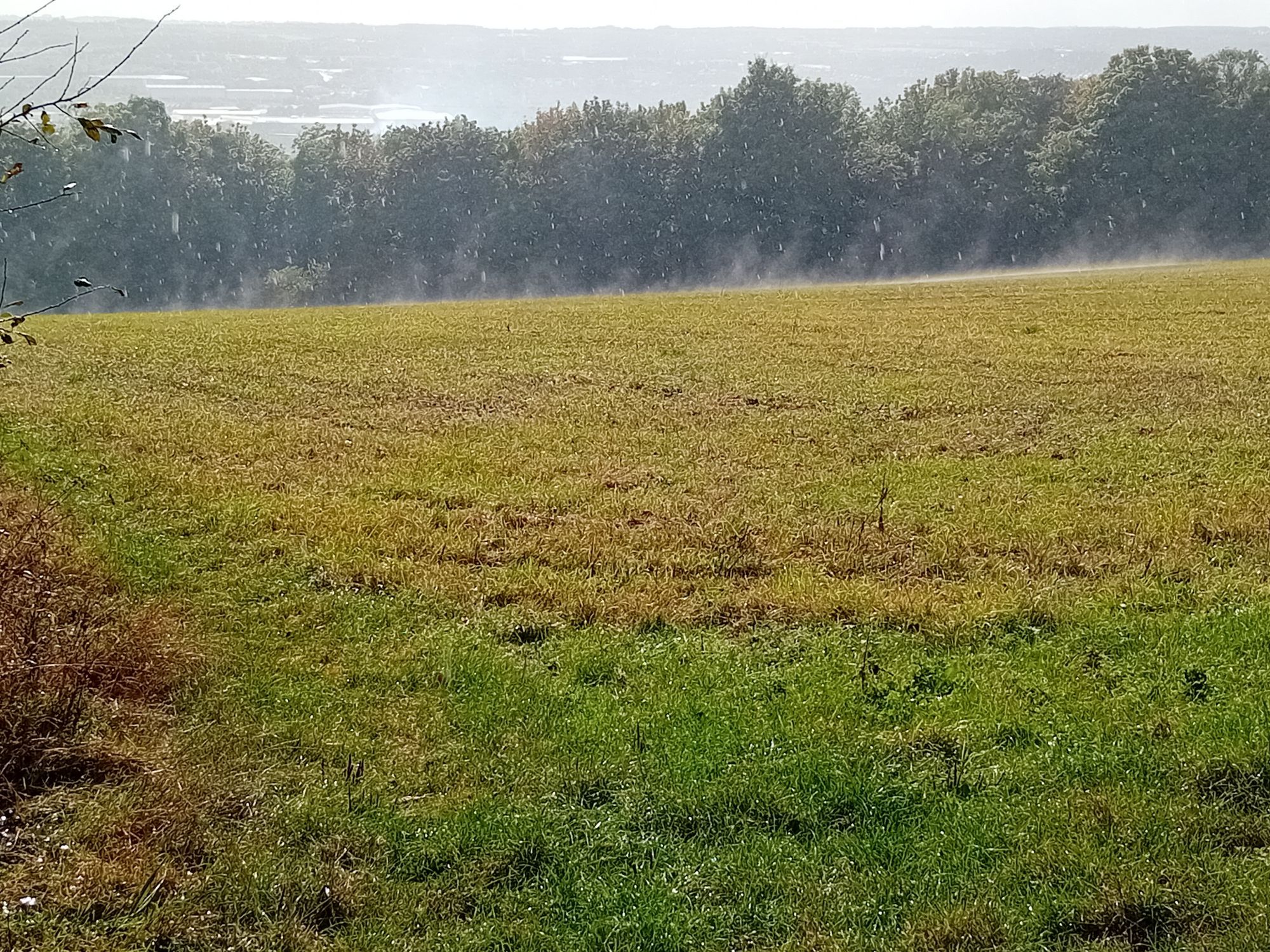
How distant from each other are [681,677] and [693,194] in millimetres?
73804

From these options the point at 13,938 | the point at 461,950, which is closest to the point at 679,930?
the point at 461,950

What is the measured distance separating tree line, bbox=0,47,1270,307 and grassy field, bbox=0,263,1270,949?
60521 mm

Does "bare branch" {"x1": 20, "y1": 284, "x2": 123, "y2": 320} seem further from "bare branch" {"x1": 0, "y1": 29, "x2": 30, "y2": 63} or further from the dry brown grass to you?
the dry brown grass

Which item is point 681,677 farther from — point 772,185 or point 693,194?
point 693,194

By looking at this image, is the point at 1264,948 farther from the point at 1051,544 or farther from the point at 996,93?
the point at 996,93

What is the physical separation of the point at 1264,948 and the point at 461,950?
9.80 feet

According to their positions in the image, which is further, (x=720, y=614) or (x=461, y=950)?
(x=720, y=614)

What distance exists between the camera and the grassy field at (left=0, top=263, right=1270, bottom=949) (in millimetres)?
4730

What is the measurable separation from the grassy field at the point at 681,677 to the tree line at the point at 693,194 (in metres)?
60.5

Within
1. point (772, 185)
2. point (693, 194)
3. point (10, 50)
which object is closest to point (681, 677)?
point (10, 50)

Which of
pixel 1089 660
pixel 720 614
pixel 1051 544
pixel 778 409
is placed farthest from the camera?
pixel 778 409

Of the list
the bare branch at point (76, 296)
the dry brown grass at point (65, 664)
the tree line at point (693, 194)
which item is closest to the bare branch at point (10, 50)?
the bare branch at point (76, 296)

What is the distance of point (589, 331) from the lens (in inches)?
1000

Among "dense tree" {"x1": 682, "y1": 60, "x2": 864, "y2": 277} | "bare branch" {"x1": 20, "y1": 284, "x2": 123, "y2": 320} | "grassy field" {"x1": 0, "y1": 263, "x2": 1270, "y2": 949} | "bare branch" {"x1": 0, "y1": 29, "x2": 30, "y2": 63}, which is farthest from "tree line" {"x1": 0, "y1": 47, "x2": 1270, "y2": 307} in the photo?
"bare branch" {"x1": 0, "y1": 29, "x2": 30, "y2": 63}
